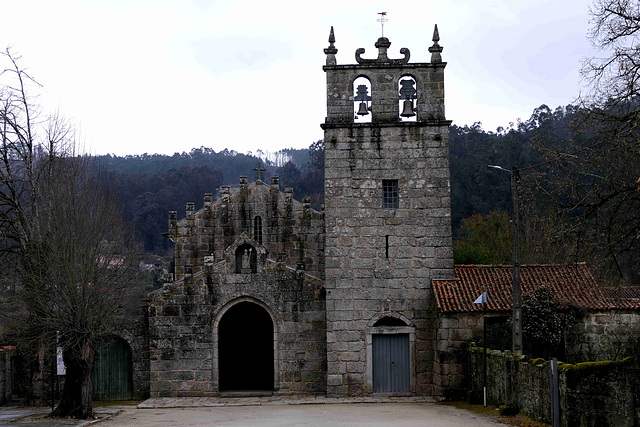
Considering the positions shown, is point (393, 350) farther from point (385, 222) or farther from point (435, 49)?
point (435, 49)

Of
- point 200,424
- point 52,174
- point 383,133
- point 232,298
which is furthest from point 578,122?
point 52,174

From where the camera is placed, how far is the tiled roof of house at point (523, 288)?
75.7ft

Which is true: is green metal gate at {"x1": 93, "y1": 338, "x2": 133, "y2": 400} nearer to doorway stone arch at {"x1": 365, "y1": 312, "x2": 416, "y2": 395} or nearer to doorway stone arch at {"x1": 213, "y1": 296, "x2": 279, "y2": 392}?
doorway stone arch at {"x1": 213, "y1": 296, "x2": 279, "y2": 392}

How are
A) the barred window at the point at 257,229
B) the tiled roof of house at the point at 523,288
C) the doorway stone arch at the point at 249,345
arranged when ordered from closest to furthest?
1. the tiled roof of house at the point at 523,288
2. the doorway stone arch at the point at 249,345
3. the barred window at the point at 257,229

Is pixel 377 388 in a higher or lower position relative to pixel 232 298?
lower

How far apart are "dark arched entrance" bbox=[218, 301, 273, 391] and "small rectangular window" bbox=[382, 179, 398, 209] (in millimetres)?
7802

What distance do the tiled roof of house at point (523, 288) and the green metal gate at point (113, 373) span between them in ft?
36.2

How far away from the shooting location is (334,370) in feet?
79.3

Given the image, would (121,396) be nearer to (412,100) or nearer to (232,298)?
(232,298)

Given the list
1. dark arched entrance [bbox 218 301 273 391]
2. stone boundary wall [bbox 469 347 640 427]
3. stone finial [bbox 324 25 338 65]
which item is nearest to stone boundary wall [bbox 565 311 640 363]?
stone boundary wall [bbox 469 347 640 427]

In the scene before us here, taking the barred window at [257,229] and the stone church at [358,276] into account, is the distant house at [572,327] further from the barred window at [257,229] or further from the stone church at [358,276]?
the barred window at [257,229]

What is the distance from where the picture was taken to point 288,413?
21016 millimetres

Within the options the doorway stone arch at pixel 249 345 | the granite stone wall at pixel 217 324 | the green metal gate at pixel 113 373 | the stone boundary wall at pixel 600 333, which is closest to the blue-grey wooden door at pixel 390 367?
the granite stone wall at pixel 217 324

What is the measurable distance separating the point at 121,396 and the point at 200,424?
778 centimetres
